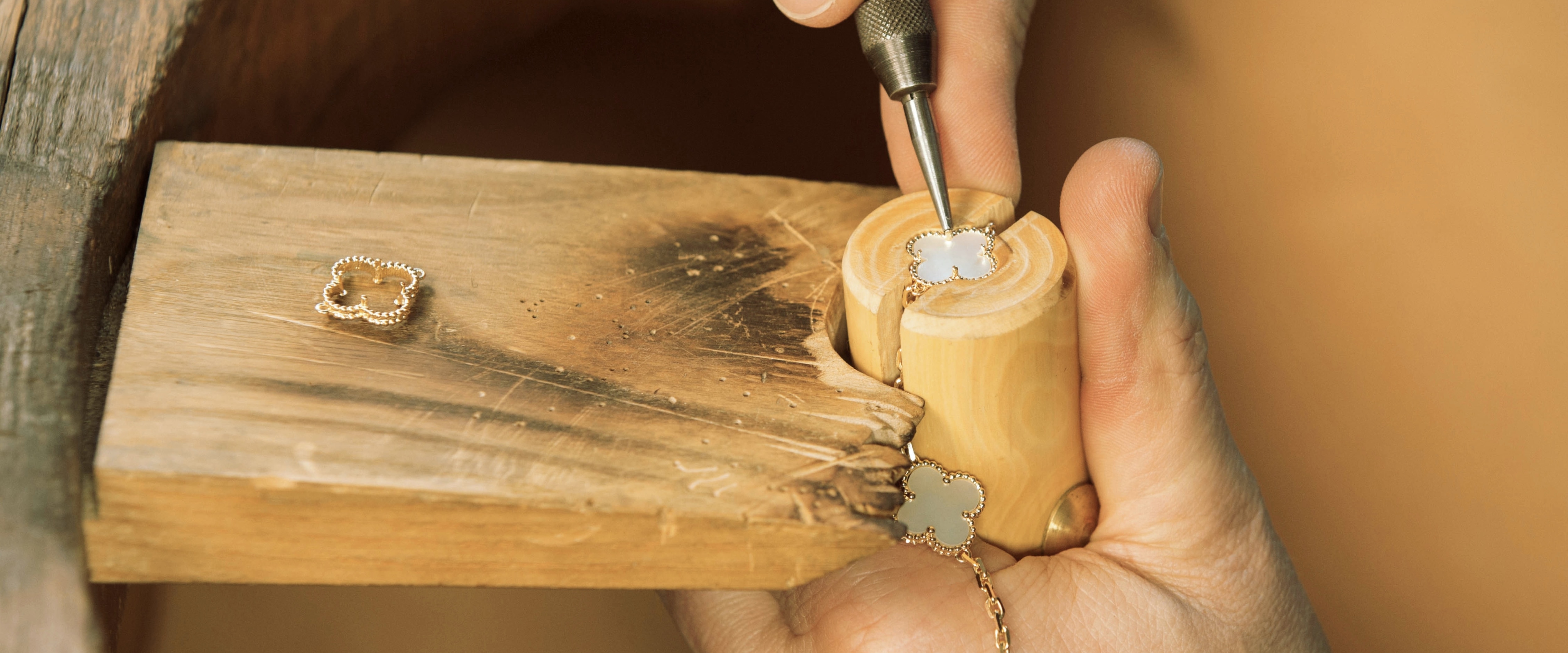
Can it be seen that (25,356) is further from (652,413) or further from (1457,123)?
(1457,123)

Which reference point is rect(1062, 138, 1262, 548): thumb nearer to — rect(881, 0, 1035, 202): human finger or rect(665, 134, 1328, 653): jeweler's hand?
rect(665, 134, 1328, 653): jeweler's hand

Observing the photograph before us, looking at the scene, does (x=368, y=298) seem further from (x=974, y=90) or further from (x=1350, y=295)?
(x=1350, y=295)

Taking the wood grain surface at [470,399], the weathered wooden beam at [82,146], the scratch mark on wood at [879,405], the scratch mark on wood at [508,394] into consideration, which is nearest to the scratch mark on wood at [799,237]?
the wood grain surface at [470,399]

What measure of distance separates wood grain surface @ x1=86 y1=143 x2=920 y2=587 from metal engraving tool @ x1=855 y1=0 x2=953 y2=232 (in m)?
0.14

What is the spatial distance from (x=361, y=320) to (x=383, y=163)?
150 millimetres

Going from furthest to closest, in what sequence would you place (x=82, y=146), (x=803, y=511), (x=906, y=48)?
(x=906, y=48), (x=82, y=146), (x=803, y=511)

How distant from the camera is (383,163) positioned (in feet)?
1.98

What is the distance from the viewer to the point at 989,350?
0.52m

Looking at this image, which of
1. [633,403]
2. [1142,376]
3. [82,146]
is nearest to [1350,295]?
[1142,376]

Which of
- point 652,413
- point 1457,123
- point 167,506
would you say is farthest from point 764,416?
point 1457,123

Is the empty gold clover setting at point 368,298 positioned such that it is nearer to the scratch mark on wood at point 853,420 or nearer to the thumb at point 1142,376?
the scratch mark on wood at point 853,420

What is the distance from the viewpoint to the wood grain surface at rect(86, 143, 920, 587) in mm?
426

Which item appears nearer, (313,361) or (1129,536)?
(313,361)

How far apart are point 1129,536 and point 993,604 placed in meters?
0.12
